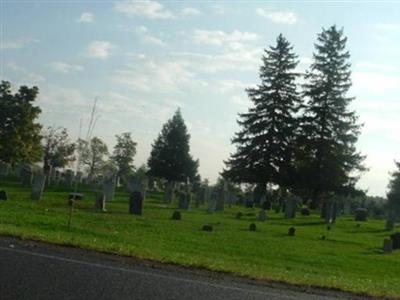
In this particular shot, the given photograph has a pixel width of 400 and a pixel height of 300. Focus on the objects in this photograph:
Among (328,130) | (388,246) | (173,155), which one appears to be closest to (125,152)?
(173,155)

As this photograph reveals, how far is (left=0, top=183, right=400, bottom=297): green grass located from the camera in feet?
44.8

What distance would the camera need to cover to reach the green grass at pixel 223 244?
1366 cm

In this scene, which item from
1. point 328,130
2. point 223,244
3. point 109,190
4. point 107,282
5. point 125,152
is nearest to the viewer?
point 107,282

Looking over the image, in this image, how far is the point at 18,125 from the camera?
61531 millimetres

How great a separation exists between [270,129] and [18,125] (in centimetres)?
2501

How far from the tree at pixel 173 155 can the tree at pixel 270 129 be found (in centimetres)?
2105

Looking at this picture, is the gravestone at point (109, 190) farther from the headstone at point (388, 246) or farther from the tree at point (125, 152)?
the tree at point (125, 152)

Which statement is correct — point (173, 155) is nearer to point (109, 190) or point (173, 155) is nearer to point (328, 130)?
point (328, 130)

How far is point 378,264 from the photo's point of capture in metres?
20.6

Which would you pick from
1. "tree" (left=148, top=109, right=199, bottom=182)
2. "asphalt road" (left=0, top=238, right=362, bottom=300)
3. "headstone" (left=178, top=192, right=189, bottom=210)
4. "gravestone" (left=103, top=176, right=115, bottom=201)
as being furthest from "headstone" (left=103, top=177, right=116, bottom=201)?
"tree" (left=148, top=109, right=199, bottom=182)

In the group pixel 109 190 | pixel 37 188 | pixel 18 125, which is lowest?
pixel 37 188

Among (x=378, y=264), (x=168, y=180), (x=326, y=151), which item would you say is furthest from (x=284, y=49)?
(x=378, y=264)

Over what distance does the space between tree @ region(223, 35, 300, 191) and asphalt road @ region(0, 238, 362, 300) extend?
169 ft

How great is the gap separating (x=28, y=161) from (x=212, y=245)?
156 feet
